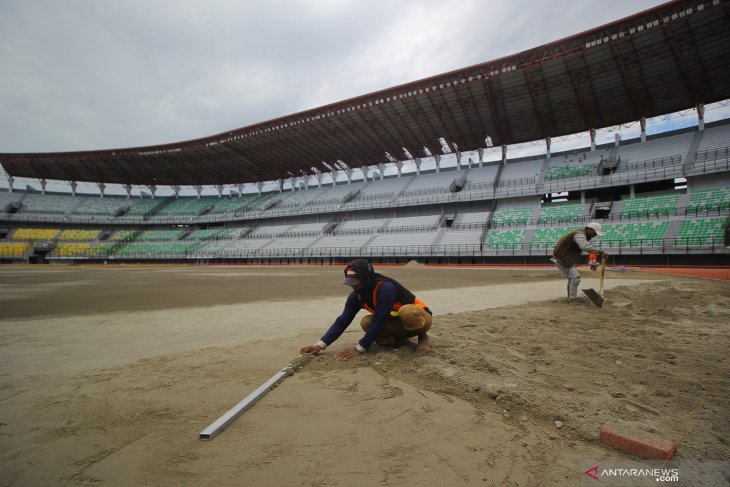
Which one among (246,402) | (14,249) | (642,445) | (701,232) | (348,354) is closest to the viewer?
(642,445)

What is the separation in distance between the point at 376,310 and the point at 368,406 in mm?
1306

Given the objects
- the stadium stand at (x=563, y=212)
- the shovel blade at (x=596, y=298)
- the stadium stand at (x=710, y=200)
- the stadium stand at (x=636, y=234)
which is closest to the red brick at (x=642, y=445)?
the shovel blade at (x=596, y=298)

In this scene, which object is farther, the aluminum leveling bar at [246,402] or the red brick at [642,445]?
the aluminum leveling bar at [246,402]

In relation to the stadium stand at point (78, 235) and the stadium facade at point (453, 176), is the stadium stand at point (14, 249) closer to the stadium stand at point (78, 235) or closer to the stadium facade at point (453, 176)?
the stadium facade at point (453, 176)

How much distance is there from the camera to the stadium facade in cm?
2931

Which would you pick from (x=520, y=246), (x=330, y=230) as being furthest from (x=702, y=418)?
(x=330, y=230)

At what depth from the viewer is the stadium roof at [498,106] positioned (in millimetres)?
27969

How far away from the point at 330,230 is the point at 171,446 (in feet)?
165

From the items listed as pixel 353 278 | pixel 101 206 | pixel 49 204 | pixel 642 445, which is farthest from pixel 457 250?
pixel 49 204

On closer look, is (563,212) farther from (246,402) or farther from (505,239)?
(246,402)

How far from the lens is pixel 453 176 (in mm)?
48938

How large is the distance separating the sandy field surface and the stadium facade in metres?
31.5

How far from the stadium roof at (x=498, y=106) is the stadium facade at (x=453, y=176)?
0.16m

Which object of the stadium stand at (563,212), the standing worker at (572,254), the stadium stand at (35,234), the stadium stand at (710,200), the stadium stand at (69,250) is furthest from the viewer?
the stadium stand at (35,234)
